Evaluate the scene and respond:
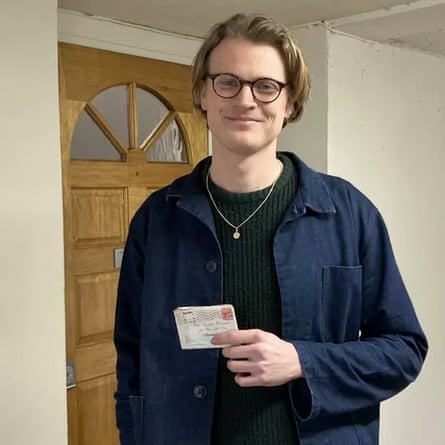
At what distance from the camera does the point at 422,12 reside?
1996 millimetres

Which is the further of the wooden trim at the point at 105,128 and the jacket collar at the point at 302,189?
the wooden trim at the point at 105,128

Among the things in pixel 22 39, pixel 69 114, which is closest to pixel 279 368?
pixel 22 39

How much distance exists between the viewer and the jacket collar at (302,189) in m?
1.10

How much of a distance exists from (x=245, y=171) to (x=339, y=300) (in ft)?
0.91

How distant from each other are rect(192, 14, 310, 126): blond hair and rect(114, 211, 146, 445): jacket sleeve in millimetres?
340

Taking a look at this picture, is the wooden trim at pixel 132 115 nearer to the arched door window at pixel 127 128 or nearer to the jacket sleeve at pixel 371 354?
the arched door window at pixel 127 128

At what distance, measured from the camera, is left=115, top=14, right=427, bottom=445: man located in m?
1.04

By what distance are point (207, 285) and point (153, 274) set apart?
11 centimetres

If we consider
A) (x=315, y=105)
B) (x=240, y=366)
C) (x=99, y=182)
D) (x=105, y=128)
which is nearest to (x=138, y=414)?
(x=240, y=366)

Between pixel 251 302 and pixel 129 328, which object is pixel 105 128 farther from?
pixel 251 302

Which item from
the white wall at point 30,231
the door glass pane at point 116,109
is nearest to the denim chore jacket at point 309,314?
the white wall at point 30,231

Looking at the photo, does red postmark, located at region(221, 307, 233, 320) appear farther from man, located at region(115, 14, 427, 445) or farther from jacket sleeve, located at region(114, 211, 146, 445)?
jacket sleeve, located at region(114, 211, 146, 445)

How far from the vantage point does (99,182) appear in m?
2.02

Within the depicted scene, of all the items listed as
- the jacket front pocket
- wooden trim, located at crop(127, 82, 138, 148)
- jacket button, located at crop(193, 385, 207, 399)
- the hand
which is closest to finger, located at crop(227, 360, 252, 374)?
the hand
